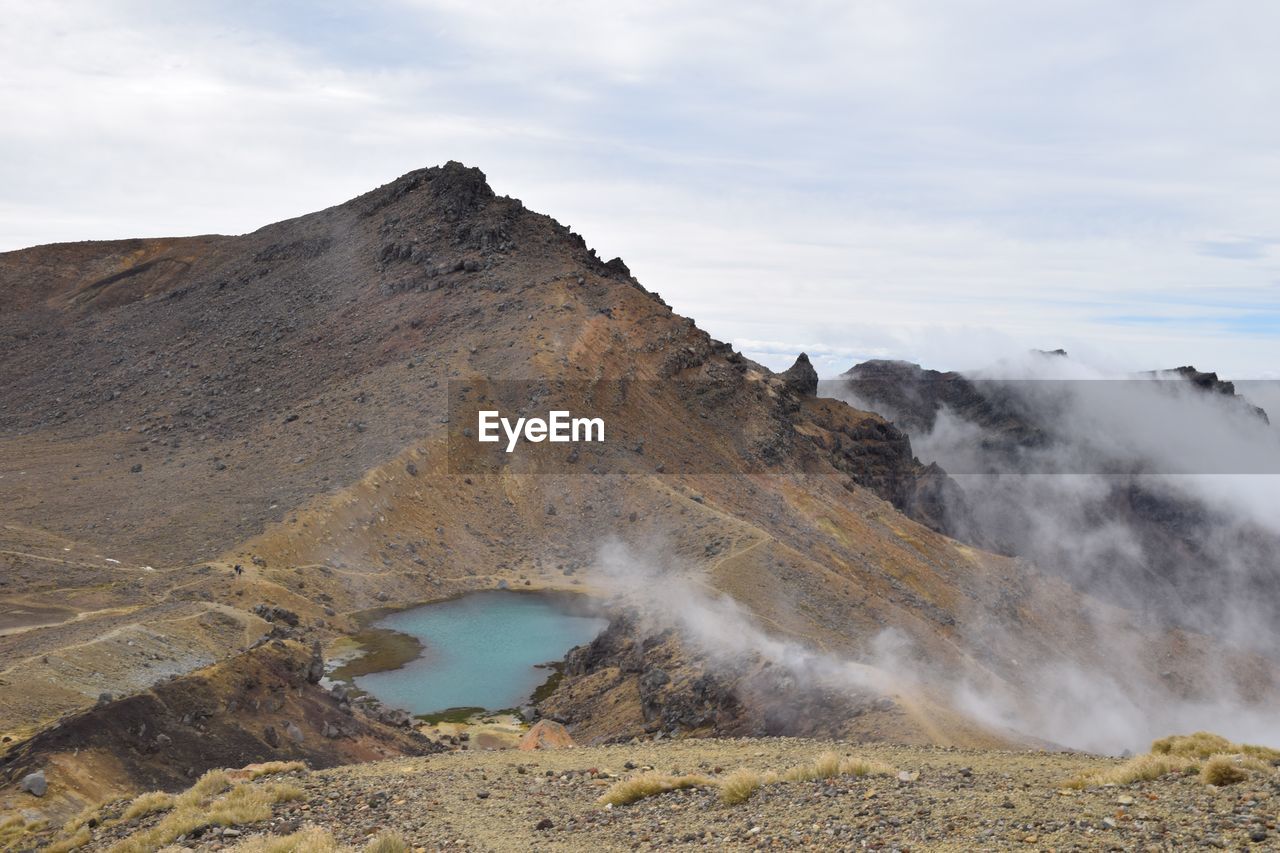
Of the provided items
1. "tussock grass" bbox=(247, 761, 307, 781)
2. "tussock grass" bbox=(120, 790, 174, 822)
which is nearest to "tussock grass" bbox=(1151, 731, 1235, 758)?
"tussock grass" bbox=(247, 761, 307, 781)

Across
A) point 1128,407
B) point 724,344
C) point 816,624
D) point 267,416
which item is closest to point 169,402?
point 267,416

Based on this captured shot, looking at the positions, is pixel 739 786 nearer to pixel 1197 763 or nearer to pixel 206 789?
pixel 1197 763

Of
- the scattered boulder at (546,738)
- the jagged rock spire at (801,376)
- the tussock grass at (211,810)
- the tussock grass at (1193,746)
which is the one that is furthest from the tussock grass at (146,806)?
the jagged rock spire at (801,376)

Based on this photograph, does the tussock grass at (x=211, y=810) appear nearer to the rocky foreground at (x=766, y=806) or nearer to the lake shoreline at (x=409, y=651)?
the rocky foreground at (x=766, y=806)

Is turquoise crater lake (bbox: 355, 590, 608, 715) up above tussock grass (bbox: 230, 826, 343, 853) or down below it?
below

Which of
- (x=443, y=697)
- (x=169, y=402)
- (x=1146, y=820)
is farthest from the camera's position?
(x=169, y=402)

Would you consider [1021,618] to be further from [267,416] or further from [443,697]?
[267,416]

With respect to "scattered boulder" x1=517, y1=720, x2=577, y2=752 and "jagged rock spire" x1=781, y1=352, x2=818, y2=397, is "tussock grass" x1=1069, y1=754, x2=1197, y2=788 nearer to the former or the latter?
"scattered boulder" x1=517, y1=720, x2=577, y2=752
